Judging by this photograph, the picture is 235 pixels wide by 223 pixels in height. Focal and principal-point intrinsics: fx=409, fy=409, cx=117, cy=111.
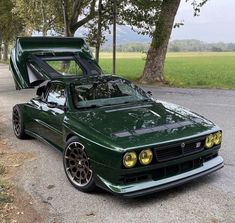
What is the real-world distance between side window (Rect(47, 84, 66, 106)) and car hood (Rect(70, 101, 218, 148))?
56 cm

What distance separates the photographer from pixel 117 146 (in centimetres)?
451

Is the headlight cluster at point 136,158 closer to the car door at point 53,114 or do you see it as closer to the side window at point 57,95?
the car door at point 53,114

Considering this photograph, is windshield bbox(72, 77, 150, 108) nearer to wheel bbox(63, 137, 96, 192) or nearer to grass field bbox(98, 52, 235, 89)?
wheel bbox(63, 137, 96, 192)

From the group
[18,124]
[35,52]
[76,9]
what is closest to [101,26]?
[76,9]

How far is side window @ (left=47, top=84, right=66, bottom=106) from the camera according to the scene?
6102 millimetres

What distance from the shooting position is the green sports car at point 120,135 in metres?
4.55

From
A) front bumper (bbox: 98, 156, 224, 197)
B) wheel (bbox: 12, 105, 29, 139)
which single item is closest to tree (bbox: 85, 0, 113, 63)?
wheel (bbox: 12, 105, 29, 139)

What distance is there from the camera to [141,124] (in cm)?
508

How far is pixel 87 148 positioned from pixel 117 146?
52cm

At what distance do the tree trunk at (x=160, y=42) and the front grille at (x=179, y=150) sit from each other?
40.7ft

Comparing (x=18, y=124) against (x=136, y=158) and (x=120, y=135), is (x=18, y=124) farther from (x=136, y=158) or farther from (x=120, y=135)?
(x=136, y=158)

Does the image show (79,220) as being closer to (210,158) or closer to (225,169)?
(210,158)

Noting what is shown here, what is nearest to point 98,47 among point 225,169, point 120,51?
point 225,169

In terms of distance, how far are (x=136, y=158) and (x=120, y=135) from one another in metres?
Answer: 0.37
